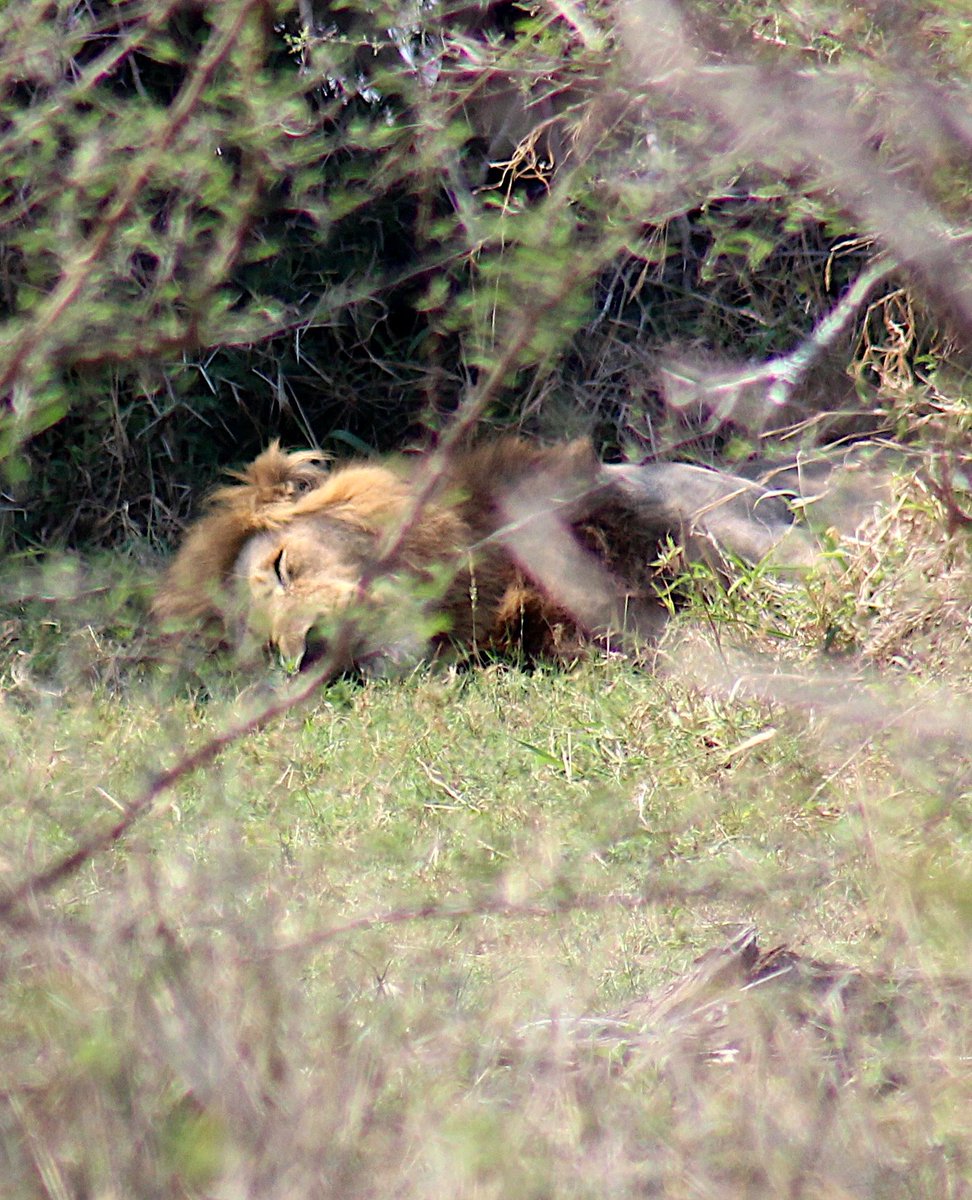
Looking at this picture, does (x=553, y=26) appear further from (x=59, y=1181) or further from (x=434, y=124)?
(x=59, y=1181)

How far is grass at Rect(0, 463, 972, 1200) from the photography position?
5.87ft

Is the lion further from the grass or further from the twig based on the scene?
the twig

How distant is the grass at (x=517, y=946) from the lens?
1.79 meters

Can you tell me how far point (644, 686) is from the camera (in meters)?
5.07

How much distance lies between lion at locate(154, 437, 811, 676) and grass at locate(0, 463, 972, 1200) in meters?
1.20

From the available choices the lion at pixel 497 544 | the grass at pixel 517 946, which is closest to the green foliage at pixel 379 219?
the lion at pixel 497 544

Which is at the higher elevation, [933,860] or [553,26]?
[553,26]

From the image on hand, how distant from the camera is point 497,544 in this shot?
5809 millimetres

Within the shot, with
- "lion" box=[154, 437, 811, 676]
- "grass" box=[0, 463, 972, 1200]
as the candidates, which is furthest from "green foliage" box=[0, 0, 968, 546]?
"grass" box=[0, 463, 972, 1200]

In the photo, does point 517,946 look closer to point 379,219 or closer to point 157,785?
point 157,785

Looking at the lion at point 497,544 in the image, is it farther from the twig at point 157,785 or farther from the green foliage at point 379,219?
the twig at point 157,785

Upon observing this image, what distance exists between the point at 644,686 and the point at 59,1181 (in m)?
3.52

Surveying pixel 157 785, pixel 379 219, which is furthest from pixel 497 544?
pixel 157 785

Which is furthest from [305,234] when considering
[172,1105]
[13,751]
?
[172,1105]
